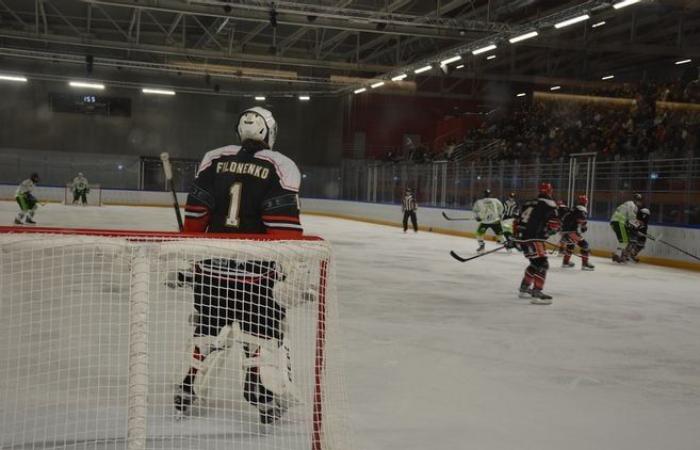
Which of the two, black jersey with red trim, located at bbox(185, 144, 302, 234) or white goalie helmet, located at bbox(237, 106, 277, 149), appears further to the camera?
white goalie helmet, located at bbox(237, 106, 277, 149)

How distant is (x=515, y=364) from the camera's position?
13.0 ft

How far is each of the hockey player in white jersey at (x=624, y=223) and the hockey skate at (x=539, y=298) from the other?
486 centimetres

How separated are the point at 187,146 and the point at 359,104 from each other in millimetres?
6438

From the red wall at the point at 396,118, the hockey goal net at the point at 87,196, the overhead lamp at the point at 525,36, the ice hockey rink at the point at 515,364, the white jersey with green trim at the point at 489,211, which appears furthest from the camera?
the red wall at the point at 396,118

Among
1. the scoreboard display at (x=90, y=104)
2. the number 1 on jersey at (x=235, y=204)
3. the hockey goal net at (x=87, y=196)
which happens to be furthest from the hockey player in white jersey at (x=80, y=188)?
the number 1 on jersey at (x=235, y=204)

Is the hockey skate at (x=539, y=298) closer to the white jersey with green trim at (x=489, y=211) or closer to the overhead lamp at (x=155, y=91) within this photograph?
the white jersey with green trim at (x=489, y=211)

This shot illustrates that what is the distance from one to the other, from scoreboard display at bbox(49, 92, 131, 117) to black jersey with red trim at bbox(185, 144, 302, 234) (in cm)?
2216

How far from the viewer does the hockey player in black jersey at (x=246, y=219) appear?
8.26 ft

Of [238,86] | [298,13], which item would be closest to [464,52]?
[298,13]

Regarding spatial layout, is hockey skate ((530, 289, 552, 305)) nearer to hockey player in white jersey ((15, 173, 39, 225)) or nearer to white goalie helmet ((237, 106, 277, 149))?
white goalie helmet ((237, 106, 277, 149))

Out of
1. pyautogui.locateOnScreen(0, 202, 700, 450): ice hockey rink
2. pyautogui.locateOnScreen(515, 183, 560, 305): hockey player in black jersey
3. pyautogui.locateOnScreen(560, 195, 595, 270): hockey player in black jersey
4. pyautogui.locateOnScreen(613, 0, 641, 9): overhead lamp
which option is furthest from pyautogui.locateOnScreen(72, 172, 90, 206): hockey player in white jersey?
pyautogui.locateOnScreen(515, 183, 560, 305): hockey player in black jersey

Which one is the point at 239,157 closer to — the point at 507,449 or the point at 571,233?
the point at 507,449

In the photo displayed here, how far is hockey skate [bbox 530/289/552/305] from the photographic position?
622cm

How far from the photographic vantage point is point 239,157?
8.68ft
